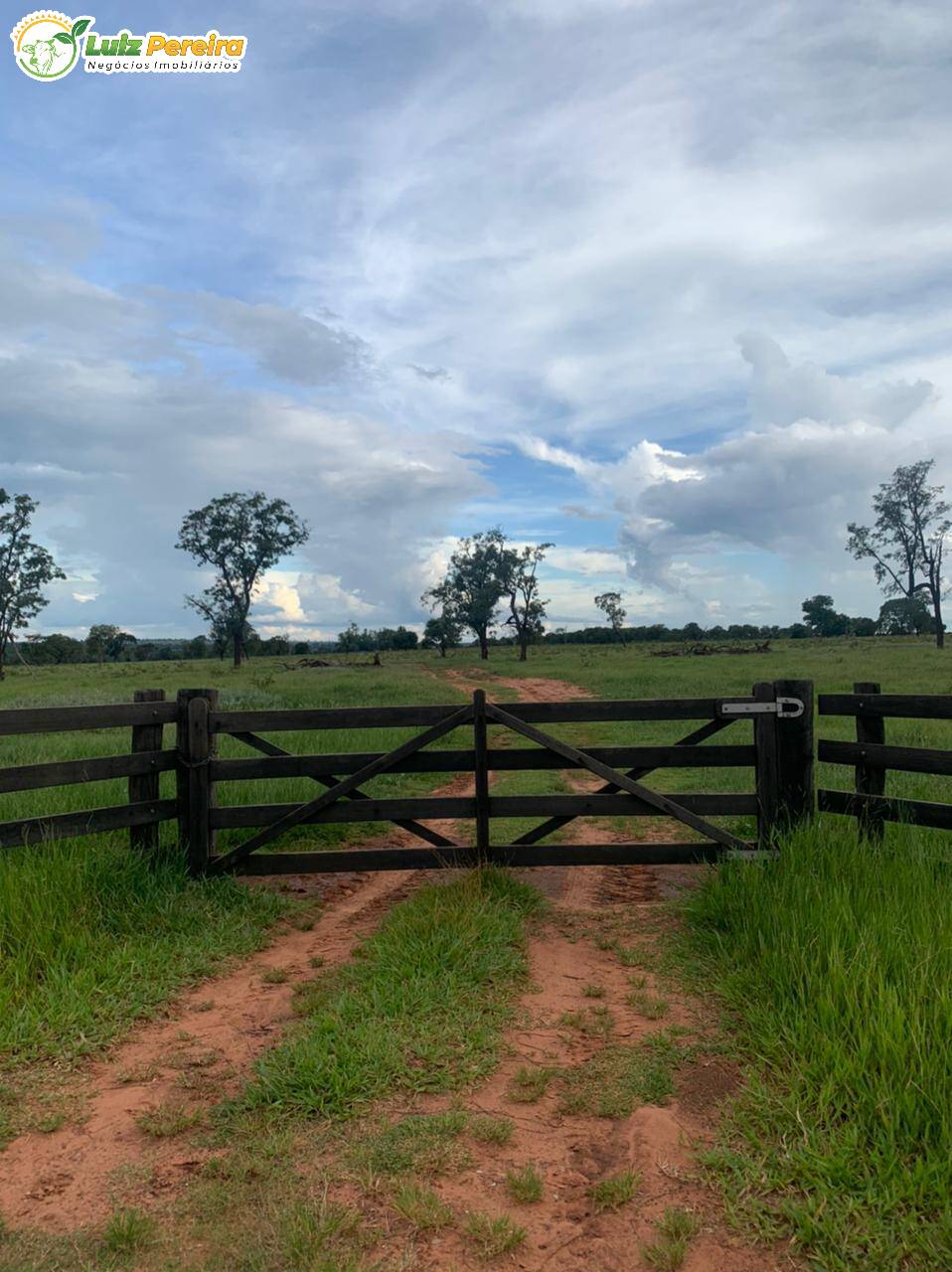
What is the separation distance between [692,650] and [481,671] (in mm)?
25724

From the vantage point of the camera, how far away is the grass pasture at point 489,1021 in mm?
2961

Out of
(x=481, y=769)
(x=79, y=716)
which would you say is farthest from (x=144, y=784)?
(x=481, y=769)

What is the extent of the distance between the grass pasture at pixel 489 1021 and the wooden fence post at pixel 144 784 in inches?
10.7

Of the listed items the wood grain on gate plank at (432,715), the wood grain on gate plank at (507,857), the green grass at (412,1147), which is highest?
the wood grain on gate plank at (432,715)

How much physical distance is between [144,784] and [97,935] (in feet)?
5.72

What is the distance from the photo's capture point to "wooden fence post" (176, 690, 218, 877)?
7016mm

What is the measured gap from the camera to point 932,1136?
10.4ft

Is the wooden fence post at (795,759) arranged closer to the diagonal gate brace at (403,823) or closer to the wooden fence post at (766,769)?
the wooden fence post at (766,769)

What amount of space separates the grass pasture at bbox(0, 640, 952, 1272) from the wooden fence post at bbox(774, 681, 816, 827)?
29 cm

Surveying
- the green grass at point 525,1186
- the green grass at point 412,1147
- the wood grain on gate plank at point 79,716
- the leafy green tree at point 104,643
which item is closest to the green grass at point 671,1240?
the green grass at point 525,1186

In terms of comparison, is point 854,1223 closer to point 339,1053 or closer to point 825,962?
point 825,962

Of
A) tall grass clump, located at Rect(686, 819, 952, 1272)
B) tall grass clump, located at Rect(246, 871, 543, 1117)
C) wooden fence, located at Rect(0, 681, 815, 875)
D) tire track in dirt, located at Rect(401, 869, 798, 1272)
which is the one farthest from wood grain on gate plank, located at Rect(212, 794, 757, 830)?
tire track in dirt, located at Rect(401, 869, 798, 1272)

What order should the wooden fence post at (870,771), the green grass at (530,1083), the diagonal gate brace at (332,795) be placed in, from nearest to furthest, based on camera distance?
the green grass at (530,1083)
the diagonal gate brace at (332,795)
the wooden fence post at (870,771)

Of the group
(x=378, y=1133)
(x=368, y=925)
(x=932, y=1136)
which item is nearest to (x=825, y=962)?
(x=932, y=1136)
